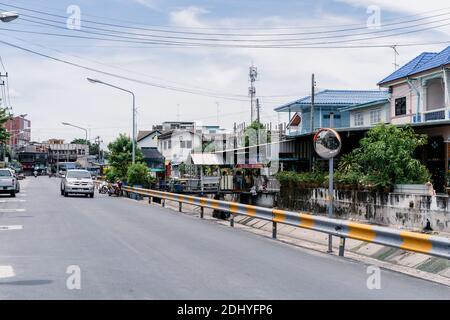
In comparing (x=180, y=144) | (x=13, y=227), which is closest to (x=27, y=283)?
(x=13, y=227)

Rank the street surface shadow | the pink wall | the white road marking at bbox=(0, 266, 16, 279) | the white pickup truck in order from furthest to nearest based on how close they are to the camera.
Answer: the white pickup truck < the pink wall < the white road marking at bbox=(0, 266, 16, 279) < the street surface shadow

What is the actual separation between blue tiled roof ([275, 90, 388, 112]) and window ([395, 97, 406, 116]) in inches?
465

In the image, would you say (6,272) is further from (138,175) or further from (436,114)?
(138,175)

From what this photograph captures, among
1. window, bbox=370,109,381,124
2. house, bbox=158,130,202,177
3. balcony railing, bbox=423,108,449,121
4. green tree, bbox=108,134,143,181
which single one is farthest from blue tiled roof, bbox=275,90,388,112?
house, bbox=158,130,202,177

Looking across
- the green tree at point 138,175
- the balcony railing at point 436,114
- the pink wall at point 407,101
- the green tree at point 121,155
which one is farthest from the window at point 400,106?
the green tree at point 121,155

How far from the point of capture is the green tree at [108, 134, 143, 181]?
4653cm

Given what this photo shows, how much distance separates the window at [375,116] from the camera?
38.6 meters

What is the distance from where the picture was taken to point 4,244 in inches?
503

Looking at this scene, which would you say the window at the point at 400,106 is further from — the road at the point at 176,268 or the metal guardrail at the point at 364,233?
the road at the point at 176,268

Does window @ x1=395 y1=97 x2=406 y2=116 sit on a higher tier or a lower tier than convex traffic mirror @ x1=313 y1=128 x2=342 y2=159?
higher

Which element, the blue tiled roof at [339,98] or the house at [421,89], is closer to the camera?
the house at [421,89]

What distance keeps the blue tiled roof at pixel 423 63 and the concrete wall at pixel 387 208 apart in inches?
368

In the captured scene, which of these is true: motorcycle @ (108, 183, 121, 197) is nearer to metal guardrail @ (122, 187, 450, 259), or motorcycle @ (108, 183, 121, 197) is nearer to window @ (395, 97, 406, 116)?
window @ (395, 97, 406, 116)
